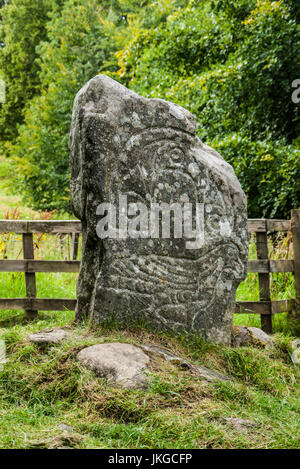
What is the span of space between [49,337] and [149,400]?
109cm

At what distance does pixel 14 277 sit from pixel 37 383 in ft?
11.6

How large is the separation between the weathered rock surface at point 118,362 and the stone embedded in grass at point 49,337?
0.34 meters

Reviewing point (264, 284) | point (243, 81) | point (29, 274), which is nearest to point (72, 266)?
point (29, 274)

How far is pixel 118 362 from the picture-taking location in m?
3.60

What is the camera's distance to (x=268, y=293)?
6047mm

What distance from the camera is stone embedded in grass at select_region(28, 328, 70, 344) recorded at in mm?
4004

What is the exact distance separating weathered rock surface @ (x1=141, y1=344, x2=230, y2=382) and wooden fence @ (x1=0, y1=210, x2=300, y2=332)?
2113 mm

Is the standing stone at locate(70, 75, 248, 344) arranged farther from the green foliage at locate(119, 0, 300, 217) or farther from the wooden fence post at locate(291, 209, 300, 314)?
the green foliage at locate(119, 0, 300, 217)

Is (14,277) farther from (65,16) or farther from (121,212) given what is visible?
(65,16)

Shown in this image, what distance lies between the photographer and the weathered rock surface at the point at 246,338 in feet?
15.6

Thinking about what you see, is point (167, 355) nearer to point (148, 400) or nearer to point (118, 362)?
point (118, 362)

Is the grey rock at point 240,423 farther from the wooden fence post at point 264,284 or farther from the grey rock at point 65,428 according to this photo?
the wooden fence post at point 264,284

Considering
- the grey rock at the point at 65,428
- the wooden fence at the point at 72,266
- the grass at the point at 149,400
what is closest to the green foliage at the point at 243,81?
the wooden fence at the point at 72,266

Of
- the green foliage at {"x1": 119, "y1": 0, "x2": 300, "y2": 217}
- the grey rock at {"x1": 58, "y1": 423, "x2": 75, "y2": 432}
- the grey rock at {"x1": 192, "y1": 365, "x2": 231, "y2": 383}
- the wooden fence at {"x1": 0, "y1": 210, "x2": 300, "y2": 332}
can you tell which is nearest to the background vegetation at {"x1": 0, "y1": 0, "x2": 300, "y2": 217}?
the green foliage at {"x1": 119, "y1": 0, "x2": 300, "y2": 217}
